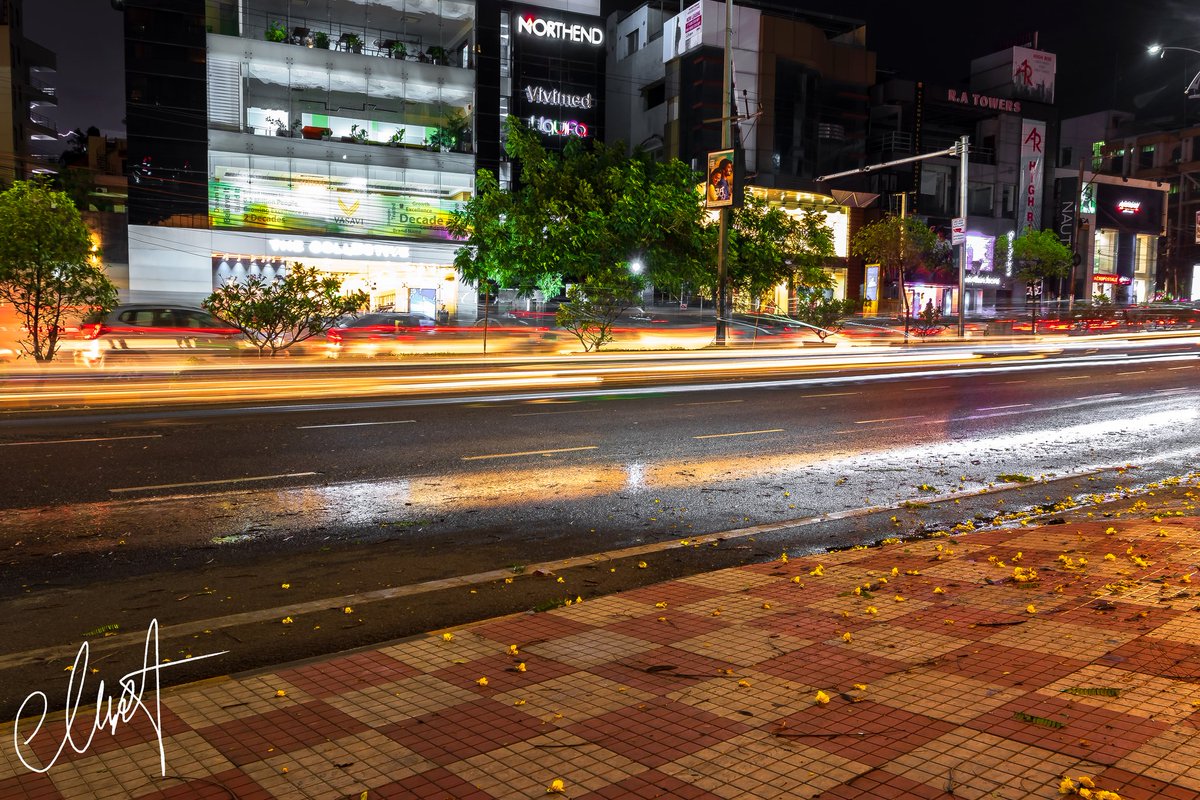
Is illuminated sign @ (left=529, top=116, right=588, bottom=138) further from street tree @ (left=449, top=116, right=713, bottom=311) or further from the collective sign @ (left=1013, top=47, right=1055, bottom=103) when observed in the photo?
the collective sign @ (left=1013, top=47, right=1055, bottom=103)

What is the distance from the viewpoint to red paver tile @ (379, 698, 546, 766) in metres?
3.68

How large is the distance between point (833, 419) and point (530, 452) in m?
6.16

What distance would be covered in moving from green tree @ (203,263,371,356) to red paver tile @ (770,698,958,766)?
2387cm

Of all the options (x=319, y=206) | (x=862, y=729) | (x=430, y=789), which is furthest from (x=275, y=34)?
(x=862, y=729)

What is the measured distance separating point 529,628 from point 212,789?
7.09 feet

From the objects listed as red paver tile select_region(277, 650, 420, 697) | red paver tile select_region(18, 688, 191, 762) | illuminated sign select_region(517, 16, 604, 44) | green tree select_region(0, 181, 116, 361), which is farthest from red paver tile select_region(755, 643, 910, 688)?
illuminated sign select_region(517, 16, 604, 44)

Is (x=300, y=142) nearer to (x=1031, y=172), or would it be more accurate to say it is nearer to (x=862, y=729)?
(x=862, y=729)

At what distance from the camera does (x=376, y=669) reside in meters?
4.60

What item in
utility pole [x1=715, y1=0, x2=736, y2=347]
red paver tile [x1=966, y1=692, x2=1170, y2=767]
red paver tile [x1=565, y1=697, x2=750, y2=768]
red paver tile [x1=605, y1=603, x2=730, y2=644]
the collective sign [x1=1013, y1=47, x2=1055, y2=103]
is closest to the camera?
red paver tile [x1=966, y1=692, x2=1170, y2=767]

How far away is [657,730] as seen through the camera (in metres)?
3.82

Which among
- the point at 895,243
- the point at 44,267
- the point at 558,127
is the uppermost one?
the point at 558,127

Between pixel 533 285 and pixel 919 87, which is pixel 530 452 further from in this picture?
pixel 919 87

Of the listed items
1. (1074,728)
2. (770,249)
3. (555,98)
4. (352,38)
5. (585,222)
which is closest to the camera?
(1074,728)

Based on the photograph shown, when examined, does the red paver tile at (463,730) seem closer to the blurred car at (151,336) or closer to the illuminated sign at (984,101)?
the blurred car at (151,336)
